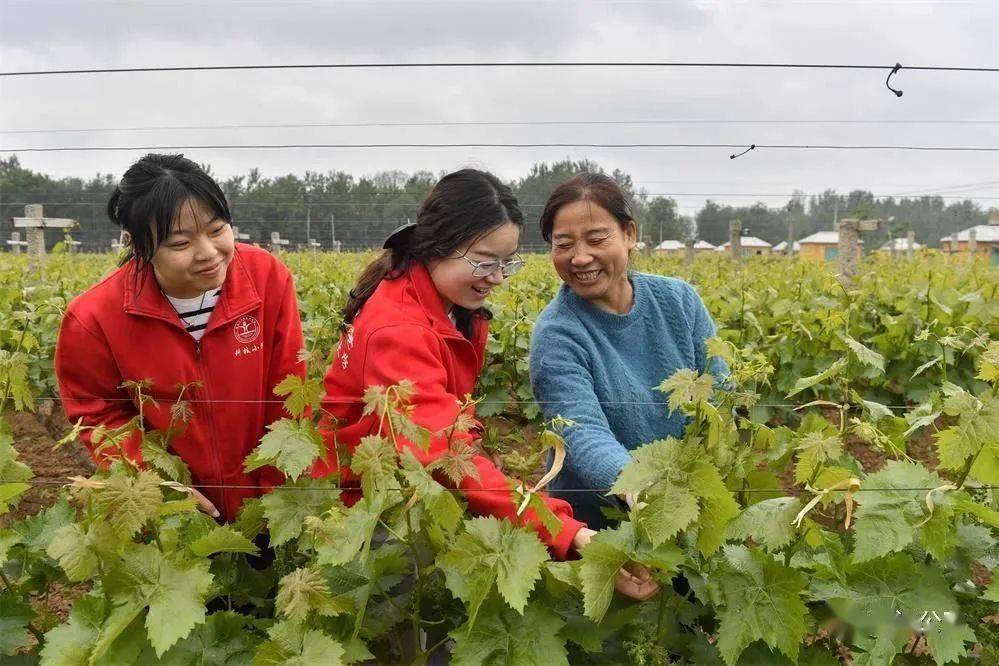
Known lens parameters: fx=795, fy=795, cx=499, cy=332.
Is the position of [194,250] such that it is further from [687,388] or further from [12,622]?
[687,388]

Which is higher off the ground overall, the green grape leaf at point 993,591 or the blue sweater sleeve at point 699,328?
the blue sweater sleeve at point 699,328

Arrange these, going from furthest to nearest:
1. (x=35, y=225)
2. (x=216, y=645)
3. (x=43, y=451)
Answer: (x=35, y=225) < (x=43, y=451) < (x=216, y=645)

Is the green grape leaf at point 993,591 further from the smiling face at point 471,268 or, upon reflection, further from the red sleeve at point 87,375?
the red sleeve at point 87,375

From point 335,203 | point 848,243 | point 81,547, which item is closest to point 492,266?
point 81,547

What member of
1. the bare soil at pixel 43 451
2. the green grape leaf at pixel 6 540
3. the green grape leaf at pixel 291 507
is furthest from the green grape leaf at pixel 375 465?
the bare soil at pixel 43 451

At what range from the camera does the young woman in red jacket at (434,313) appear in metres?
1.59

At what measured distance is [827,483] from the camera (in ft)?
4.32

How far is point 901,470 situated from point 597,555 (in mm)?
549

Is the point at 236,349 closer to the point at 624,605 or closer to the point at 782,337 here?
the point at 624,605

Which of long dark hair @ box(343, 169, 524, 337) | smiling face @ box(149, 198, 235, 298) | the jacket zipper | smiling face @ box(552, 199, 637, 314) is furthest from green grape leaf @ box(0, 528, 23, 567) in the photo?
smiling face @ box(552, 199, 637, 314)

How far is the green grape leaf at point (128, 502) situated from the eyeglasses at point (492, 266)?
86cm

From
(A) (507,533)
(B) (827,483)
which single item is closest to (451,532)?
(A) (507,533)

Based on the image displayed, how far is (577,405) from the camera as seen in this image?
73.6 inches

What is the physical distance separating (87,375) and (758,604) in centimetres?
163
